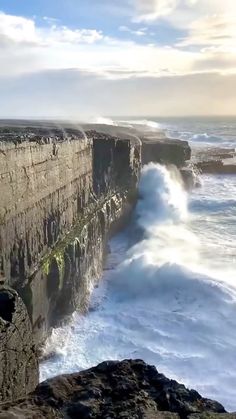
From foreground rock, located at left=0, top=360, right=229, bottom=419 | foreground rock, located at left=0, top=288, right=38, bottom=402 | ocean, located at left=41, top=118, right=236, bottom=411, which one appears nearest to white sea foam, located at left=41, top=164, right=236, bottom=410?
ocean, located at left=41, top=118, right=236, bottom=411

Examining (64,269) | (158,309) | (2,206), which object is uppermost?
(2,206)

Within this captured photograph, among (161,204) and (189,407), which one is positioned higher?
(189,407)

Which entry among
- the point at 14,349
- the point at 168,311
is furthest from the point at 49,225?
the point at 14,349

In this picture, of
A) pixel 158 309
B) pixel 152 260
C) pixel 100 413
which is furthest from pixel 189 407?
pixel 152 260

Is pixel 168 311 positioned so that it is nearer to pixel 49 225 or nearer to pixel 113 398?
pixel 49 225

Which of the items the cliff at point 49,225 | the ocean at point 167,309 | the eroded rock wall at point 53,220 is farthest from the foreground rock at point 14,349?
the ocean at point 167,309

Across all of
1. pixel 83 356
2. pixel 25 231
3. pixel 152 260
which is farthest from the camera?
pixel 152 260

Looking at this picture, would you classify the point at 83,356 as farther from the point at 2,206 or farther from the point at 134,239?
the point at 134,239
